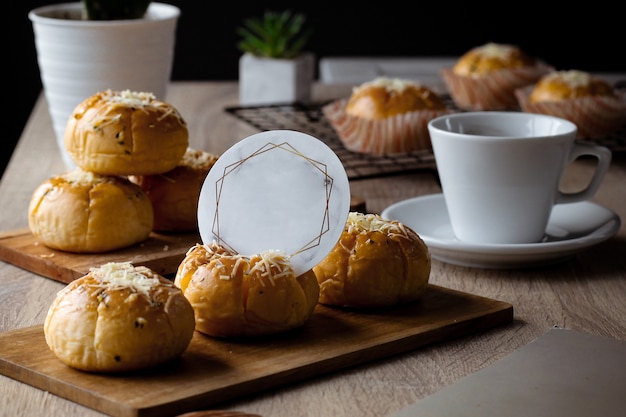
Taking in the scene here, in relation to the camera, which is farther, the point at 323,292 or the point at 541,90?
the point at 541,90

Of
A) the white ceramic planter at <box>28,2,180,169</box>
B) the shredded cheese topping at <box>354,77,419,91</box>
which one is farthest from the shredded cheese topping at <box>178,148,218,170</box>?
Result: the shredded cheese topping at <box>354,77,419,91</box>

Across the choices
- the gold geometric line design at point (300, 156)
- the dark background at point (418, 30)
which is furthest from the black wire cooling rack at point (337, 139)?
the dark background at point (418, 30)

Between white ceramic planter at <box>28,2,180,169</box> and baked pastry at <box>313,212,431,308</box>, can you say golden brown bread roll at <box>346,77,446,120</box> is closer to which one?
white ceramic planter at <box>28,2,180,169</box>

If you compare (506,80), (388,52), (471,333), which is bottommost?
(388,52)

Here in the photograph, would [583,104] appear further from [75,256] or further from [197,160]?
[75,256]

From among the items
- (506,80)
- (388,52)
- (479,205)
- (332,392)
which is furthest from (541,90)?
(388,52)

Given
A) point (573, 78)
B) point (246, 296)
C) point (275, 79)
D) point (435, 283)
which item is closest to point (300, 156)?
point (246, 296)

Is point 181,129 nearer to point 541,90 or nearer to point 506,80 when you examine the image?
point 541,90

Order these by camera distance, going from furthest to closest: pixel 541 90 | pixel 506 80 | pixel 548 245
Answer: pixel 506 80 < pixel 541 90 < pixel 548 245
